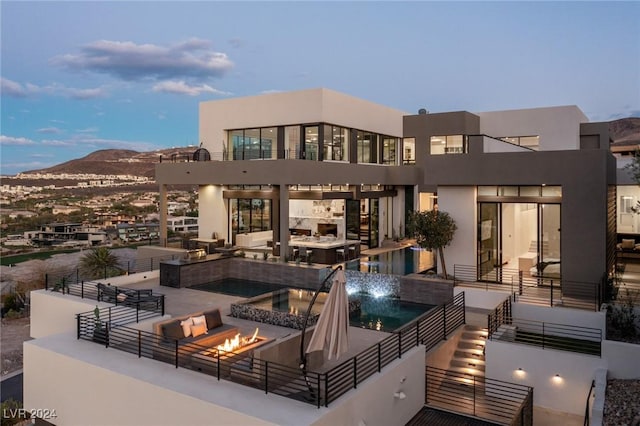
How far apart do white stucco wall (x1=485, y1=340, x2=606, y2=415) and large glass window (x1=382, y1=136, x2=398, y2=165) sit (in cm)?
1926

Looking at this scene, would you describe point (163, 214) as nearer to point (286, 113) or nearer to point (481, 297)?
point (286, 113)

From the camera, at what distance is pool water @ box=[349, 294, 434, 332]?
14.2 meters

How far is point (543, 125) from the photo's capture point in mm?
27984

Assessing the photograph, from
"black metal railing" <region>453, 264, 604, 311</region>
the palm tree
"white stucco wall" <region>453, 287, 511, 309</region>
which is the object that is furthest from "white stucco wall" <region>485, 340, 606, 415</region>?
the palm tree

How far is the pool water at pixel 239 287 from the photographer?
60.8ft

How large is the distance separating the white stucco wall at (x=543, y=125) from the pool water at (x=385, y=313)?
1653 cm

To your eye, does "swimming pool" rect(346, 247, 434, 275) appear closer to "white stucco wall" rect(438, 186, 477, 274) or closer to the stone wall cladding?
the stone wall cladding

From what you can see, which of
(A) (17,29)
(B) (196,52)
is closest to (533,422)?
(A) (17,29)

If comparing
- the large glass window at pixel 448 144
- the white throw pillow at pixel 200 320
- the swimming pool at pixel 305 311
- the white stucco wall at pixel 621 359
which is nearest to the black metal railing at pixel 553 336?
the white stucco wall at pixel 621 359

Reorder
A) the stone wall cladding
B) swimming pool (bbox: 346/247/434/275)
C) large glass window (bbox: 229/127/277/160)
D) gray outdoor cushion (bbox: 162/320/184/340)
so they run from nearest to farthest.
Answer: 1. gray outdoor cushion (bbox: 162/320/184/340)
2. the stone wall cladding
3. swimming pool (bbox: 346/247/434/275)
4. large glass window (bbox: 229/127/277/160)

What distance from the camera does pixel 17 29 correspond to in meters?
48.5

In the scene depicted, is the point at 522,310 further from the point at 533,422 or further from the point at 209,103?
the point at 209,103

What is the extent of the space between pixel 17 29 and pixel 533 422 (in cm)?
5727

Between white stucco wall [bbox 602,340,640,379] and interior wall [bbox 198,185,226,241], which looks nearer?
white stucco wall [bbox 602,340,640,379]
